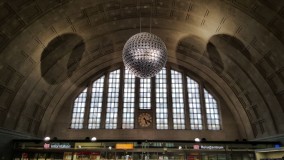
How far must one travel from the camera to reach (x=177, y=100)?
23.6m

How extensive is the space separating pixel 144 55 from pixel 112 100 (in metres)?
15.5

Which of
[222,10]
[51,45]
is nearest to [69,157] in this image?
[51,45]

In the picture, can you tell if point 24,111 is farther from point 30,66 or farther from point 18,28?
point 18,28

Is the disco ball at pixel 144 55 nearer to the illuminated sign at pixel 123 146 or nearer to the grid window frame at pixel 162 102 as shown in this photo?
the illuminated sign at pixel 123 146

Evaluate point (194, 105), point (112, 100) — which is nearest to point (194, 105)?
point (194, 105)

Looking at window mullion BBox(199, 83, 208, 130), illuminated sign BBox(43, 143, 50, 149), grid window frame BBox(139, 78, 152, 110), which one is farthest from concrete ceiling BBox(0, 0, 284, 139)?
grid window frame BBox(139, 78, 152, 110)

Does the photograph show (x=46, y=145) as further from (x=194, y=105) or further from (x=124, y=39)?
(x=194, y=105)

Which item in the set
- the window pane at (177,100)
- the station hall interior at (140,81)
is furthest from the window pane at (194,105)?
the window pane at (177,100)

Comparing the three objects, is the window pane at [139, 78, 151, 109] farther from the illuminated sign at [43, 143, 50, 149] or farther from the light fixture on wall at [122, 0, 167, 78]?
the light fixture on wall at [122, 0, 167, 78]

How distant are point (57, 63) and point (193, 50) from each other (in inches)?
493

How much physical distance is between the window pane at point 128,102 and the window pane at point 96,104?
260 centimetres

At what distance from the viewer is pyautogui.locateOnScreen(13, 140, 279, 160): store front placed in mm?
16047

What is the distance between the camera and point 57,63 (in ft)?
62.6

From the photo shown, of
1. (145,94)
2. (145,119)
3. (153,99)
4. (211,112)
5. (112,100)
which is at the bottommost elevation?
(145,119)
